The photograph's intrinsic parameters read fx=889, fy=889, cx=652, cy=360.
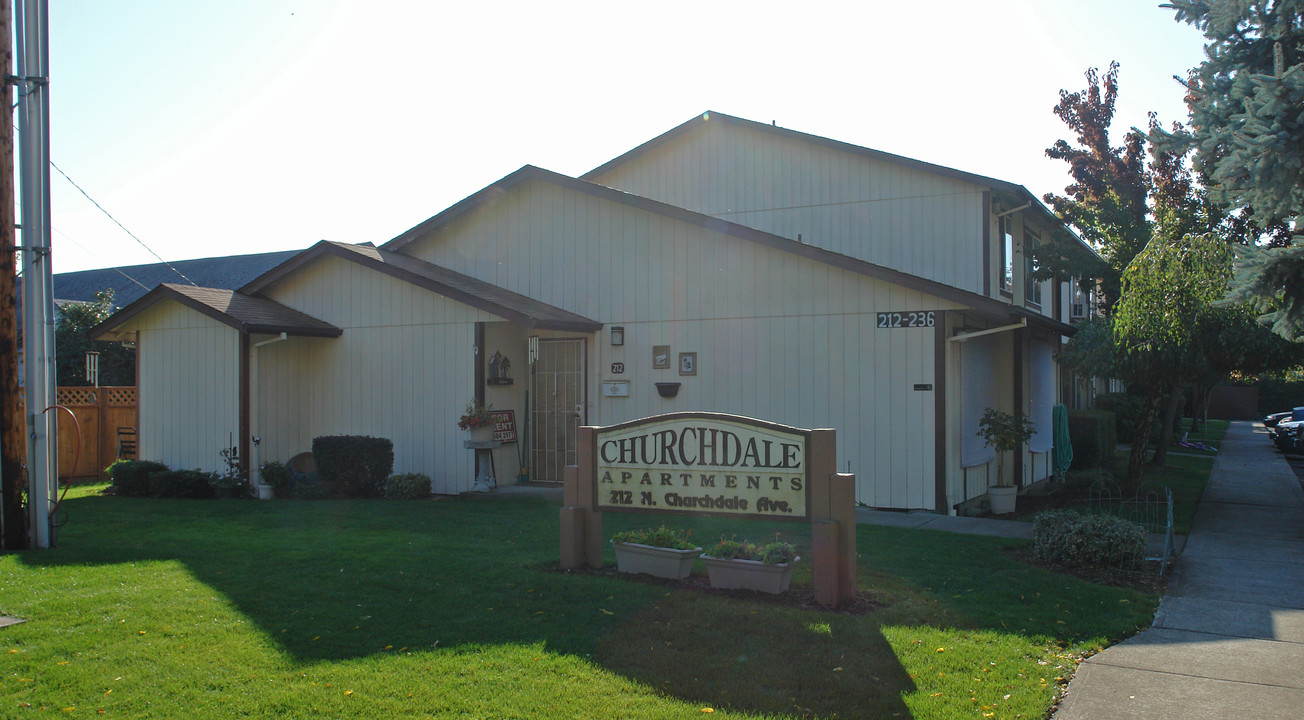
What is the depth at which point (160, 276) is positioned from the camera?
116 feet

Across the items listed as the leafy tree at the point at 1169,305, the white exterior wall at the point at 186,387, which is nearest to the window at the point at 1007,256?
the leafy tree at the point at 1169,305

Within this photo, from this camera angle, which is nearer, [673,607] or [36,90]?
[673,607]

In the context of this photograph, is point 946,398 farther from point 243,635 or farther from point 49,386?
point 49,386

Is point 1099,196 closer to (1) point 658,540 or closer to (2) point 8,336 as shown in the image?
(1) point 658,540

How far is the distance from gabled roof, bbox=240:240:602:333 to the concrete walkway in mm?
8361

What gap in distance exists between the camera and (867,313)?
11953 mm

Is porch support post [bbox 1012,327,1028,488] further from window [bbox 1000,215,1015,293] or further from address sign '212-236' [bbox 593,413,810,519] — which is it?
address sign '212-236' [bbox 593,413,810,519]

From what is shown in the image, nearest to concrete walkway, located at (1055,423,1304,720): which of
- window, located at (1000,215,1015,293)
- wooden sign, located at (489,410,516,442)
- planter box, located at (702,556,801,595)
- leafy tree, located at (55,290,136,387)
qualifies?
planter box, located at (702,556,801,595)

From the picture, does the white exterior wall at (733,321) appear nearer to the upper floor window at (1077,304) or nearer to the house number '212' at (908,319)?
the house number '212' at (908,319)

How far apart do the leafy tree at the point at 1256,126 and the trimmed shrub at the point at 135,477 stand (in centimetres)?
1443

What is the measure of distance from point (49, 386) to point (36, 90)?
9.61ft

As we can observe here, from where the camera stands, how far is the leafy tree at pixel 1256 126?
6.70 metres

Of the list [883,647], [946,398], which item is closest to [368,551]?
[883,647]

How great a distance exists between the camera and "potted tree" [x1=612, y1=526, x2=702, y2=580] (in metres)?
7.43
